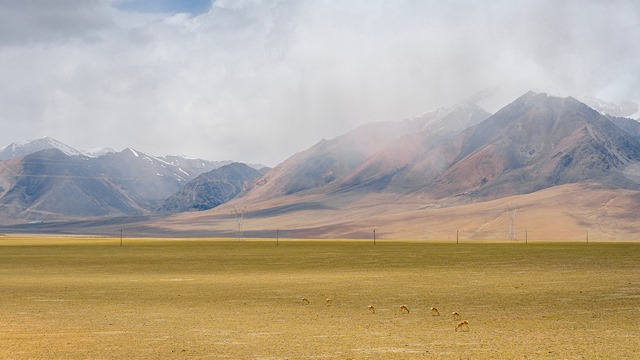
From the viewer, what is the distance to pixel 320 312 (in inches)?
1270

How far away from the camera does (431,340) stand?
23.8 metres

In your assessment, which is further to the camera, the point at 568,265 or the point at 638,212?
the point at 638,212

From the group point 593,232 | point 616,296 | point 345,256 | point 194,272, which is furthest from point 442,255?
point 593,232

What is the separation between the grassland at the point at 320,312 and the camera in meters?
22.3

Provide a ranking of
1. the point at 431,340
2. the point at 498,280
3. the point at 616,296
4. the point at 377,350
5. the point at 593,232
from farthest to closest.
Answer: the point at 593,232
the point at 498,280
the point at 616,296
the point at 431,340
the point at 377,350

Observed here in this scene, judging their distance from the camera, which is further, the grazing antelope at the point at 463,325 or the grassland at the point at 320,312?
the grazing antelope at the point at 463,325

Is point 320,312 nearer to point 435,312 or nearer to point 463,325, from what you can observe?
point 435,312

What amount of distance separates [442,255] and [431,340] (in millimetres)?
59076

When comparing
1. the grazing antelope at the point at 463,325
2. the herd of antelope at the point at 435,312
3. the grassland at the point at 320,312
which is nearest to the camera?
the grassland at the point at 320,312

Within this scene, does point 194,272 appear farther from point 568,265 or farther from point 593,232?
point 593,232

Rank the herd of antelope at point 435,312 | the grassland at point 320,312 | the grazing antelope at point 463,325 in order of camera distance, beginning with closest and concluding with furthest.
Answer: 1. the grassland at point 320,312
2. the grazing antelope at point 463,325
3. the herd of antelope at point 435,312

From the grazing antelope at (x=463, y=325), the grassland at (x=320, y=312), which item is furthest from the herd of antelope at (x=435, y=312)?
the grassland at (x=320, y=312)

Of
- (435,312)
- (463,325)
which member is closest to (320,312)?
(435,312)

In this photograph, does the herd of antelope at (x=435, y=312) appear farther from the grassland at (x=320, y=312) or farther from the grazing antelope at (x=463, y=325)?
the grassland at (x=320, y=312)
